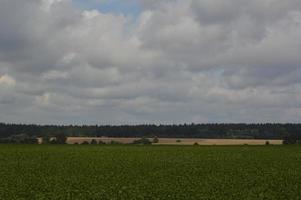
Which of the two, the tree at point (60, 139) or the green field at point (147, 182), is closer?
the green field at point (147, 182)

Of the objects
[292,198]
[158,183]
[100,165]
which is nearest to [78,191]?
[158,183]

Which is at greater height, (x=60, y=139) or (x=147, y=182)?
(x=60, y=139)

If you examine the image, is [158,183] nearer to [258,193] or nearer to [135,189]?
[135,189]

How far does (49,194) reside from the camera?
3831 centimetres

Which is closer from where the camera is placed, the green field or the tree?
the green field

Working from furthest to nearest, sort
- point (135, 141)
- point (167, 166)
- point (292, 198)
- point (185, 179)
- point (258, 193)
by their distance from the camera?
1. point (135, 141)
2. point (167, 166)
3. point (185, 179)
4. point (258, 193)
5. point (292, 198)

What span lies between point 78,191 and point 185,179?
1248 cm

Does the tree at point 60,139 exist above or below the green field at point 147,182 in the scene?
above

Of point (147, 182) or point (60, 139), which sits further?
point (60, 139)

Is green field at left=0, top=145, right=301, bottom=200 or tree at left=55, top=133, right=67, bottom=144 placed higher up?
tree at left=55, top=133, right=67, bottom=144

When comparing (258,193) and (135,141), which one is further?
(135,141)

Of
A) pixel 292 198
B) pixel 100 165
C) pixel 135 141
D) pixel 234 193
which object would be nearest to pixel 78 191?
pixel 234 193

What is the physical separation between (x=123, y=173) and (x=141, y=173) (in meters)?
1.88

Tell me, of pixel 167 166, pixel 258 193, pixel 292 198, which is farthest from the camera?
pixel 167 166
